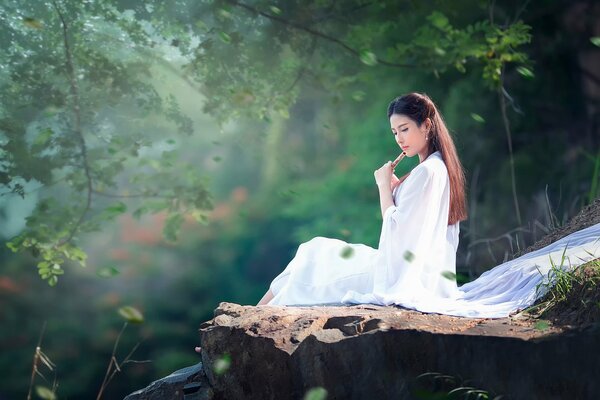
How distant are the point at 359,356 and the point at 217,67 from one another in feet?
14.0

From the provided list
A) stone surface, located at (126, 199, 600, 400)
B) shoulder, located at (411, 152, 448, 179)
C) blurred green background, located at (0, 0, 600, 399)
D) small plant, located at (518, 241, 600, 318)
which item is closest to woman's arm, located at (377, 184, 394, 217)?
shoulder, located at (411, 152, 448, 179)

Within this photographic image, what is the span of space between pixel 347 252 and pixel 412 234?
29 centimetres

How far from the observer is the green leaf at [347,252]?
3533 millimetres

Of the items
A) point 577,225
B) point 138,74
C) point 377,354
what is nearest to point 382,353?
point 377,354

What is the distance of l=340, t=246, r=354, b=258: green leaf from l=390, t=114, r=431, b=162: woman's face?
1.58 ft

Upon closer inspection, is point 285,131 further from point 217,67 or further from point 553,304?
point 553,304

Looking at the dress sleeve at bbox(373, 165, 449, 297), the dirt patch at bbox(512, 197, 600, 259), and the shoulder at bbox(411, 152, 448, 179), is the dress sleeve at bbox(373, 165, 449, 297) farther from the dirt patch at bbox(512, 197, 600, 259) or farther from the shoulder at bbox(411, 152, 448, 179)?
the dirt patch at bbox(512, 197, 600, 259)

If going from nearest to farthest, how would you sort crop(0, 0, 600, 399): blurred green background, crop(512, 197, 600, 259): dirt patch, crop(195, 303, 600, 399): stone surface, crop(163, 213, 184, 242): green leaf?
crop(195, 303, 600, 399): stone surface
crop(512, 197, 600, 259): dirt patch
crop(0, 0, 600, 399): blurred green background
crop(163, 213, 184, 242): green leaf

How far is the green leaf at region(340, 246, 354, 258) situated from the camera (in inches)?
139

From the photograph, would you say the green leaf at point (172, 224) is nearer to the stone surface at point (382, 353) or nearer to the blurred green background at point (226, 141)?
the blurred green background at point (226, 141)

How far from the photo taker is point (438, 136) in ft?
12.0

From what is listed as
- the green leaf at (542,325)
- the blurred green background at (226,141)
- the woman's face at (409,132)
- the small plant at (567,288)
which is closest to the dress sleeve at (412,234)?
the woman's face at (409,132)

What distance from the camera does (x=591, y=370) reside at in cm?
252

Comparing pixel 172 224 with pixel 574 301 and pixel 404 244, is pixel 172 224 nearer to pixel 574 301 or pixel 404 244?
pixel 404 244
